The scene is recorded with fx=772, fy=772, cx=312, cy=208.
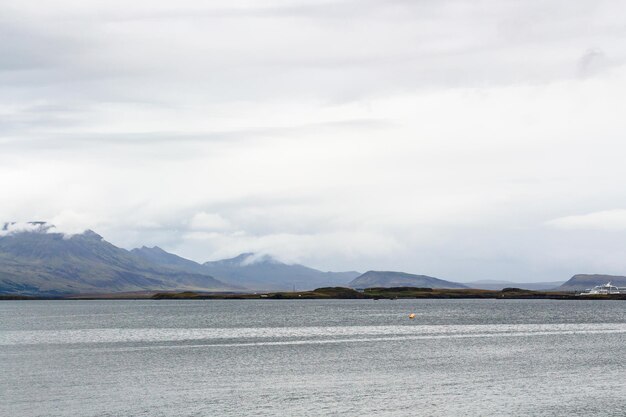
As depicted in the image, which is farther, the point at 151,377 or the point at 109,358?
the point at 109,358

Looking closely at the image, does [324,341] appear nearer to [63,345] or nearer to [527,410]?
[63,345]

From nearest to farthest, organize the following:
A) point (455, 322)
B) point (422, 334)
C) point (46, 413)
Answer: point (46, 413) → point (422, 334) → point (455, 322)

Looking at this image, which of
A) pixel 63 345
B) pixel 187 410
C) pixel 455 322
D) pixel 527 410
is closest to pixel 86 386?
pixel 187 410

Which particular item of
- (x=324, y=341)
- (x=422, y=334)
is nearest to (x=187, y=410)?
(x=324, y=341)

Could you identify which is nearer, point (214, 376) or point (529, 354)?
point (214, 376)

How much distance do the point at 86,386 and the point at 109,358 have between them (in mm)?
26961

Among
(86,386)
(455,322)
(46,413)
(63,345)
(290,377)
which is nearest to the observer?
(46,413)

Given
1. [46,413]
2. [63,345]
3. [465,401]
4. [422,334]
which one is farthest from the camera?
[422,334]

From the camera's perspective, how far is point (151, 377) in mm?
81312

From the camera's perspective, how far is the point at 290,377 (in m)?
80.7

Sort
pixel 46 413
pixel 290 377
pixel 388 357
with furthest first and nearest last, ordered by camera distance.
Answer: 1. pixel 388 357
2. pixel 290 377
3. pixel 46 413

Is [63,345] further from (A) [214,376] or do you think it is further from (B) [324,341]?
(A) [214,376]

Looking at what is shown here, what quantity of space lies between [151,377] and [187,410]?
21181mm

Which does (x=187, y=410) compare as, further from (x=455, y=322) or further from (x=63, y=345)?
(x=455, y=322)
